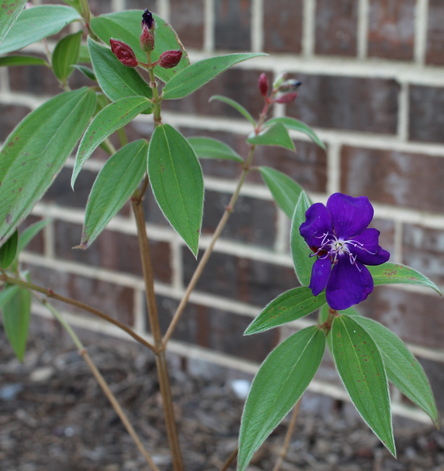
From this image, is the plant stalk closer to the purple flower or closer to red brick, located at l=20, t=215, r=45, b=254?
the purple flower

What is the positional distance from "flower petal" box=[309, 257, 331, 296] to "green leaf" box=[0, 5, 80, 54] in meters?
0.34

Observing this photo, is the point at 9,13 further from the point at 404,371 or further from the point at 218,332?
the point at 218,332

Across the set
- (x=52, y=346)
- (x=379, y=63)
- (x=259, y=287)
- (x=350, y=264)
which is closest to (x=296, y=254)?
(x=350, y=264)

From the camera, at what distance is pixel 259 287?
1476 mm

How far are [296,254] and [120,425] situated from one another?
1.00 metres

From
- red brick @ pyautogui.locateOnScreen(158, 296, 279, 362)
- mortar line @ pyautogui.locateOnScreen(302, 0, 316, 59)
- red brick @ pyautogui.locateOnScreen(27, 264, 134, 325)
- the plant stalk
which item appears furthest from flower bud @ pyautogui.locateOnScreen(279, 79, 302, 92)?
red brick @ pyautogui.locateOnScreen(27, 264, 134, 325)

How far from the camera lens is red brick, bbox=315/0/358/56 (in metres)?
1.22

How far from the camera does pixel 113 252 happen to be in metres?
1.64

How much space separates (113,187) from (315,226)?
0.60 ft

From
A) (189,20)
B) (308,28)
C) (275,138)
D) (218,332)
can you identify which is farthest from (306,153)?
(275,138)

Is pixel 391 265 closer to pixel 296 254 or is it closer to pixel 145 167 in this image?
pixel 296 254

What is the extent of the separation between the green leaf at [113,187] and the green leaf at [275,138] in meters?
0.15

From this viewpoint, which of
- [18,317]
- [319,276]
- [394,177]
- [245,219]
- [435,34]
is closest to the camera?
[319,276]

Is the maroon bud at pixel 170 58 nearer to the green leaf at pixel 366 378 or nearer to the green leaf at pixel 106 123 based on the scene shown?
the green leaf at pixel 106 123
